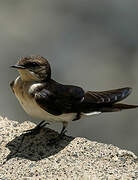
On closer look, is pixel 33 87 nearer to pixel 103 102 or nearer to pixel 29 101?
pixel 29 101

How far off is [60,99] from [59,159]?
66cm

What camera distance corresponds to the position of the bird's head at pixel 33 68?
23.2 ft

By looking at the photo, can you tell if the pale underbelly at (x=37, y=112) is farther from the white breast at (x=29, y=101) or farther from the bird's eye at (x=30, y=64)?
the bird's eye at (x=30, y=64)

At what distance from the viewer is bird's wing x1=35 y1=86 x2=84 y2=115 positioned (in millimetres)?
7074

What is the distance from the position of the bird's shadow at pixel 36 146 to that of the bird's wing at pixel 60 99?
308mm

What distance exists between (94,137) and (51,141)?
3982mm

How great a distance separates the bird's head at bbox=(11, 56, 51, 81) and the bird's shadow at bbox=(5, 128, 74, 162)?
0.58 metres

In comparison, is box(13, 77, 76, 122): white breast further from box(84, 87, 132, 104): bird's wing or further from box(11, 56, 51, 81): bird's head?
box(84, 87, 132, 104): bird's wing

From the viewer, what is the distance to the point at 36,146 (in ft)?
23.4

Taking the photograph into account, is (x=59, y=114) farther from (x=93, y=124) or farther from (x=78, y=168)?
(x=93, y=124)

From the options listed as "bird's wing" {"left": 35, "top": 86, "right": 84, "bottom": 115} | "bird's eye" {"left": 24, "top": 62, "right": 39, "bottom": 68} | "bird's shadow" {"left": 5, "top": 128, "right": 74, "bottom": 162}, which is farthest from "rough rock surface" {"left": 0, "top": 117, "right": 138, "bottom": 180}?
"bird's eye" {"left": 24, "top": 62, "right": 39, "bottom": 68}

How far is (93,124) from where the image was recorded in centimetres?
1133

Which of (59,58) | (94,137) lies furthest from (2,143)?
(59,58)

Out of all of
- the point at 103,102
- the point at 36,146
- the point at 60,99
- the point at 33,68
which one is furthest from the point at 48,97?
the point at 103,102
